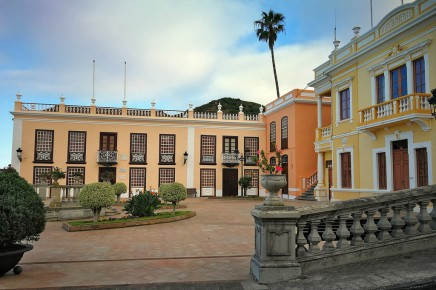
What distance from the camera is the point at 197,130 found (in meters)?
29.9

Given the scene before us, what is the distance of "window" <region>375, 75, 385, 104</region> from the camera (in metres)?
15.6

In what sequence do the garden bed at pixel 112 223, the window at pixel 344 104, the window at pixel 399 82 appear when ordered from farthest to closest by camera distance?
the window at pixel 344 104, the window at pixel 399 82, the garden bed at pixel 112 223

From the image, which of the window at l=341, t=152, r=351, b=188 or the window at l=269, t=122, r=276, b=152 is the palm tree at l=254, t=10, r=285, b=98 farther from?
the window at l=341, t=152, r=351, b=188

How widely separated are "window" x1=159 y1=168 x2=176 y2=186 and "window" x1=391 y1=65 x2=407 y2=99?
18358mm

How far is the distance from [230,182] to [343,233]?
2553cm

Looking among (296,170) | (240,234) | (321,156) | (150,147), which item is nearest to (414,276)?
(240,234)

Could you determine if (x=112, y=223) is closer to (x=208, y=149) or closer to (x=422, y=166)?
(x=422, y=166)

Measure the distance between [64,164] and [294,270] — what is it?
26075mm

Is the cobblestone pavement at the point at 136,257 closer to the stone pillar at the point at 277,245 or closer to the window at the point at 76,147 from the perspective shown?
the stone pillar at the point at 277,245

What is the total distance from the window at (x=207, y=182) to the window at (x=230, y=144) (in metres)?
2.27

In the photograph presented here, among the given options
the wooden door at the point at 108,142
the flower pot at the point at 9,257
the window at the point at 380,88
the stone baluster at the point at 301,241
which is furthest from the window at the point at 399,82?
the wooden door at the point at 108,142

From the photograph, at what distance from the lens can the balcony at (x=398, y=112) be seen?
42.0ft

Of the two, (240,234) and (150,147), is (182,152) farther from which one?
(240,234)

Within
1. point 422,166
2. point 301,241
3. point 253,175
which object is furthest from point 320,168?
point 301,241
